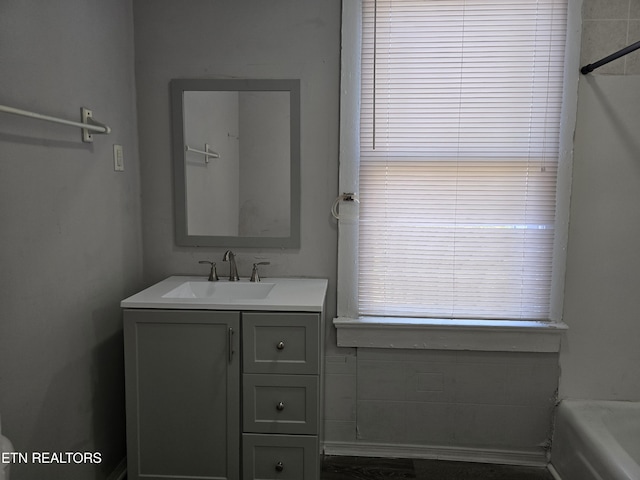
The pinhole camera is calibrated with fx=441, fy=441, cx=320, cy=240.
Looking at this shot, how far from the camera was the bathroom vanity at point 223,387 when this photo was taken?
66.2 inches

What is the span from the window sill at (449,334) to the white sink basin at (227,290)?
0.40m

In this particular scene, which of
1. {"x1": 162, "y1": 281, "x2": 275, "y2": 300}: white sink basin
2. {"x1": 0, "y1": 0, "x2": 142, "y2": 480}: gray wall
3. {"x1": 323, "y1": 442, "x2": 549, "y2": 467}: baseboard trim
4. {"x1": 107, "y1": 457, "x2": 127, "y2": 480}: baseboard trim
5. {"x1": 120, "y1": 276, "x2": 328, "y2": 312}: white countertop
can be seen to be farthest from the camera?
{"x1": 323, "y1": 442, "x2": 549, "y2": 467}: baseboard trim

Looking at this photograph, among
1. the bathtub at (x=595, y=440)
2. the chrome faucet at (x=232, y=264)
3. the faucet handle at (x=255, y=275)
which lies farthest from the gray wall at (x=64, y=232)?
the bathtub at (x=595, y=440)

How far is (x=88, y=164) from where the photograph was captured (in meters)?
1.73

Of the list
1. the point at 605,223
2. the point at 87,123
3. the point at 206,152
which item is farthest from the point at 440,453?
the point at 87,123

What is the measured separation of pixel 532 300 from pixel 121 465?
206cm

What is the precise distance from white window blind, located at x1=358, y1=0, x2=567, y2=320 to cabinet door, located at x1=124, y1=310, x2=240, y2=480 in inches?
30.9

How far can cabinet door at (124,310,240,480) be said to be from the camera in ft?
5.54

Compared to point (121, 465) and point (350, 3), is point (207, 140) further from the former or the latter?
point (121, 465)

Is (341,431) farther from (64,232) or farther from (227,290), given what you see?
(64,232)

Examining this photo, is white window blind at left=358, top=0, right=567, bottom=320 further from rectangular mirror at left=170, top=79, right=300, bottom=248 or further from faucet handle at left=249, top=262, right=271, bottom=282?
faucet handle at left=249, top=262, right=271, bottom=282

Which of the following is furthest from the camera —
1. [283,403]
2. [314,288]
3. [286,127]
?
[286,127]

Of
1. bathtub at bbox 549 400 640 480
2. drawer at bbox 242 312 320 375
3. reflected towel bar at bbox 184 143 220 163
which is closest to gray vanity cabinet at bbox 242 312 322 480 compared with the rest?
drawer at bbox 242 312 320 375

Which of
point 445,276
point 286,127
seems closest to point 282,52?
point 286,127
